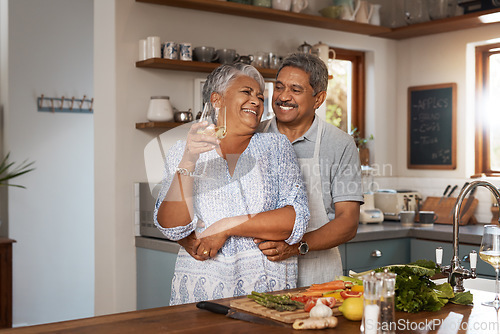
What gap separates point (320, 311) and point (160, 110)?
227cm

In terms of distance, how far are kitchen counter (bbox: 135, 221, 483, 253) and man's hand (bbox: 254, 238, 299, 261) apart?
142 centimetres

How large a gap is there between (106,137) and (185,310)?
216 centimetres

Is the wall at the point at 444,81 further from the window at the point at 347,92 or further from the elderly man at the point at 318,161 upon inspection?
the elderly man at the point at 318,161

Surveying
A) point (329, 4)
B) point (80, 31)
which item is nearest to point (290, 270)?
point (329, 4)

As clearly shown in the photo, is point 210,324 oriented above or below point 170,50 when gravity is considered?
below

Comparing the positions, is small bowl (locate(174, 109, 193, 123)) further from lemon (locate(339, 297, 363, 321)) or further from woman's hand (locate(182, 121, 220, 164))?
lemon (locate(339, 297, 363, 321))

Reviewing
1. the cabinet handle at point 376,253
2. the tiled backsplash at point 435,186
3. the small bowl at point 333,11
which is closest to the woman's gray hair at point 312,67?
the cabinet handle at point 376,253

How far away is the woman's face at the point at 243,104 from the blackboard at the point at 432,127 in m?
2.98

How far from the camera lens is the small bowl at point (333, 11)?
442cm

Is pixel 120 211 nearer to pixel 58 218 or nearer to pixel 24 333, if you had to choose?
pixel 58 218

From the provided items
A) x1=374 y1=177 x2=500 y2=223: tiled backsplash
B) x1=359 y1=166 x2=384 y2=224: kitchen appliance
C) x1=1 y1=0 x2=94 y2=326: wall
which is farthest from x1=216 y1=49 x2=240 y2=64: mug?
x1=1 y1=0 x2=94 y2=326: wall

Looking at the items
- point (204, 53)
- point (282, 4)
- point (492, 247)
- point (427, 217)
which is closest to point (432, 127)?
point (427, 217)

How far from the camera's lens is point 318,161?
2.44 meters

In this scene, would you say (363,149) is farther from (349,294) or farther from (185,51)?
(349,294)
